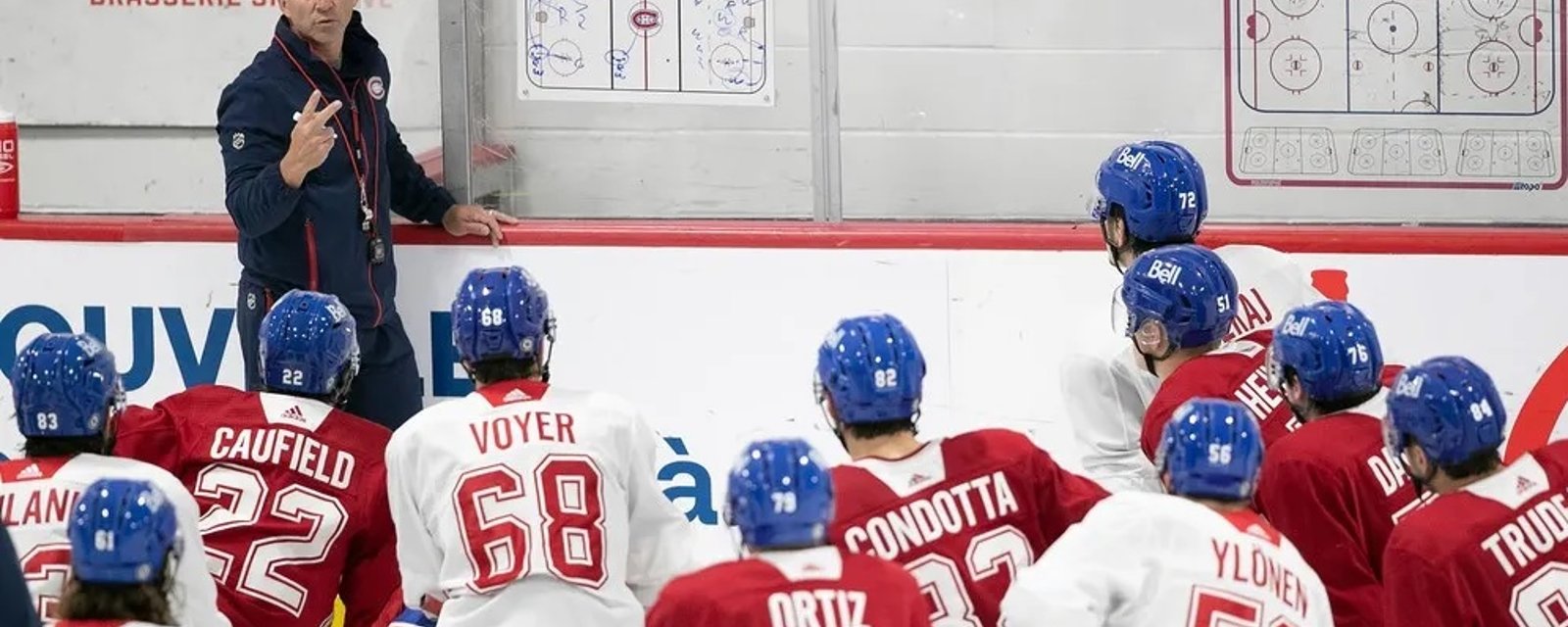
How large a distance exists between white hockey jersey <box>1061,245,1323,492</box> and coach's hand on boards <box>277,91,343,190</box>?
1467mm

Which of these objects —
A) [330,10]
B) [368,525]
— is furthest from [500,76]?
[368,525]

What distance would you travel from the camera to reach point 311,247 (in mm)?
4941

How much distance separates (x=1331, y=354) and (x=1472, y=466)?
42cm

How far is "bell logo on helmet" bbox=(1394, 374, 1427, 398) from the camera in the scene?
345 centimetres

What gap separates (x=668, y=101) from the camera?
17.7 ft

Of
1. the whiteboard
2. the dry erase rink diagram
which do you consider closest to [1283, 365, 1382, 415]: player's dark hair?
the dry erase rink diagram

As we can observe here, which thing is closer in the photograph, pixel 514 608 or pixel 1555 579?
pixel 1555 579

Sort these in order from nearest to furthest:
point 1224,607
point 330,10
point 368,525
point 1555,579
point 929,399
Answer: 1. point 1224,607
2. point 1555,579
3. point 368,525
4. point 330,10
5. point 929,399

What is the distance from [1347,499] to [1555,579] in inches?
17.0

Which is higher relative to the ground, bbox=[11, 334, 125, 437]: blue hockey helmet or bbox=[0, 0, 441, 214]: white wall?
bbox=[0, 0, 441, 214]: white wall

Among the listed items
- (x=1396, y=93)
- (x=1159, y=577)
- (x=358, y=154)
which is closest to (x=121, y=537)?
(x=1159, y=577)

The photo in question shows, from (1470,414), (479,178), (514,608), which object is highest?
(479,178)

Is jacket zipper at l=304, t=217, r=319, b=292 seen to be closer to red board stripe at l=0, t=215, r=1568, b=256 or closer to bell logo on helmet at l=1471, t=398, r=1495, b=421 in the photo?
red board stripe at l=0, t=215, r=1568, b=256

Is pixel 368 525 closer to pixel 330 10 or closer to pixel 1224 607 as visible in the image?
pixel 330 10
